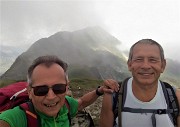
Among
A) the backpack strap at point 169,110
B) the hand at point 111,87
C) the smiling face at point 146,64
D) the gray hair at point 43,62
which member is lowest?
the backpack strap at point 169,110

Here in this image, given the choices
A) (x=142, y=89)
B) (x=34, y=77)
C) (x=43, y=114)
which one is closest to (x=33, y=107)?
(x=43, y=114)

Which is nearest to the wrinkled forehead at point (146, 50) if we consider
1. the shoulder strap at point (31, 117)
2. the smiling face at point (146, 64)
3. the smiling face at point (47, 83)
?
the smiling face at point (146, 64)

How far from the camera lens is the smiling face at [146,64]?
7.37 metres

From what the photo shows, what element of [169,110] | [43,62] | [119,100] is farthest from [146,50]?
[43,62]

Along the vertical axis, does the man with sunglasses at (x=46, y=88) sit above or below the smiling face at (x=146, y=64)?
below

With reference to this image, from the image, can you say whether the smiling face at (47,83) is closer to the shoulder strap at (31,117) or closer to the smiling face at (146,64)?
the shoulder strap at (31,117)

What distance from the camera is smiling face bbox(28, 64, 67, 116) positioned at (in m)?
5.92

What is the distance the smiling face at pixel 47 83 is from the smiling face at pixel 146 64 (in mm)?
2400

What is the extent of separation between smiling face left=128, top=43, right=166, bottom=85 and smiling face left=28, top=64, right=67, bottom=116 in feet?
7.87

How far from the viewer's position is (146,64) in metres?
7.36

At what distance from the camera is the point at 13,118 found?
5566 millimetres

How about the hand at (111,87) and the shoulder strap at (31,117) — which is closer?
the shoulder strap at (31,117)

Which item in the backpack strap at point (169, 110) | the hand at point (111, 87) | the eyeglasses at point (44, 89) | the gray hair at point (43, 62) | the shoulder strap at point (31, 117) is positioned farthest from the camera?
the hand at point (111, 87)

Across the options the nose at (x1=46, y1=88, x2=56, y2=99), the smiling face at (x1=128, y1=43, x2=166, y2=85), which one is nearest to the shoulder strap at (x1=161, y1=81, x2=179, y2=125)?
the smiling face at (x1=128, y1=43, x2=166, y2=85)
